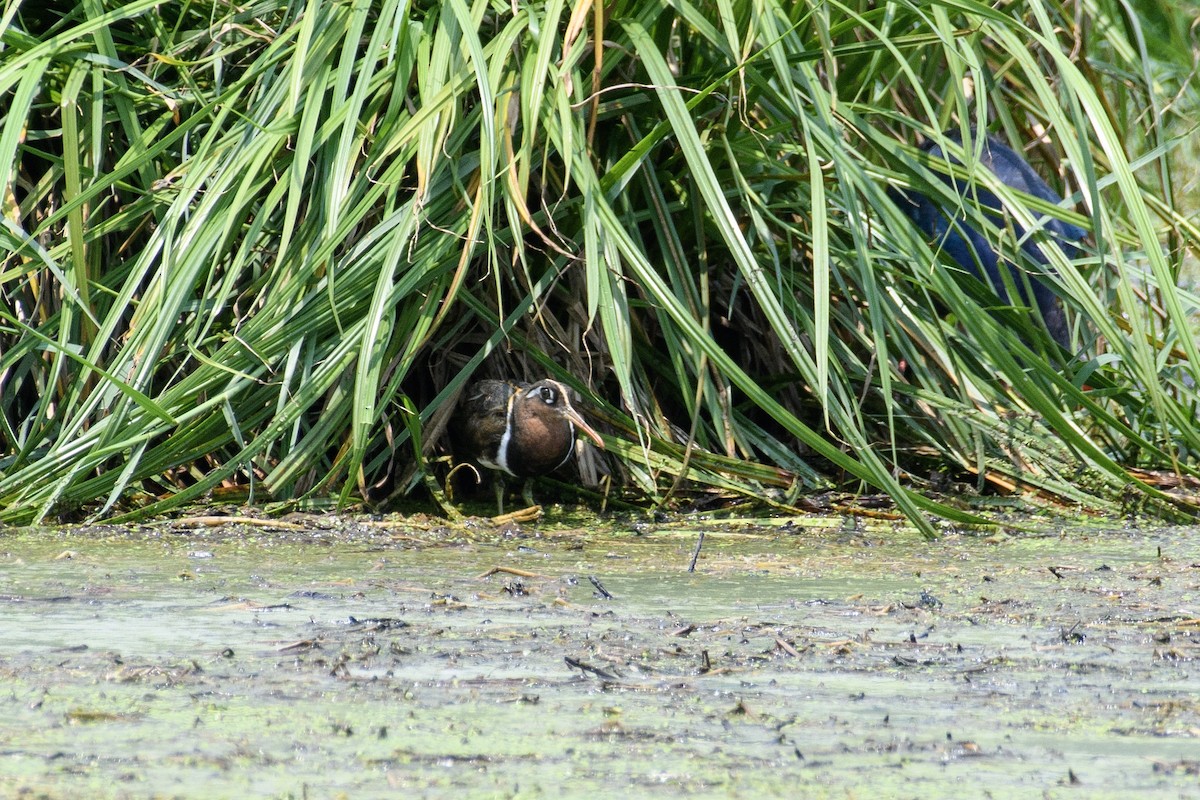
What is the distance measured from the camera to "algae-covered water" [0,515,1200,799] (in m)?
1.63

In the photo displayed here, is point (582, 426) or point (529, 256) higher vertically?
point (529, 256)

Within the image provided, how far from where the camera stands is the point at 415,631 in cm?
234

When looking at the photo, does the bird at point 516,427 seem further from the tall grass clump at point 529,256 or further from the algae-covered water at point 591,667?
the algae-covered water at point 591,667

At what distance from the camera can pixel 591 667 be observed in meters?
2.05

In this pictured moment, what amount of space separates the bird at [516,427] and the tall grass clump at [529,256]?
0.08m

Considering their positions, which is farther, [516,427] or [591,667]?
[516,427]

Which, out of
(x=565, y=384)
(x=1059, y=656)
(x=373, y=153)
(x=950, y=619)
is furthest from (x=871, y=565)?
(x=373, y=153)

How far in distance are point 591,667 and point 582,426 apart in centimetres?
170

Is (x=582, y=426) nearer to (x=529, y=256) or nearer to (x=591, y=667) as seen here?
(x=529, y=256)

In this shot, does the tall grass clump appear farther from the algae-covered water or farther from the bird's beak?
the algae-covered water

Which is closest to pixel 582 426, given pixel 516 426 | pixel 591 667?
pixel 516 426

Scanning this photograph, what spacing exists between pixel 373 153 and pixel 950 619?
5.43 feet

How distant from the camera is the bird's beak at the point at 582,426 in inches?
146

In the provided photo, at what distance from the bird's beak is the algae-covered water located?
1.55ft
